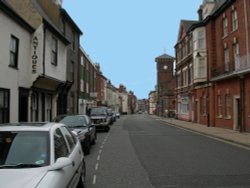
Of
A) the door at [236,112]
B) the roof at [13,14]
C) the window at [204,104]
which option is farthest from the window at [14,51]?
the window at [204,104]

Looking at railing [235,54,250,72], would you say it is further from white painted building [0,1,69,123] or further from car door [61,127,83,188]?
car door [61,127,83,188]

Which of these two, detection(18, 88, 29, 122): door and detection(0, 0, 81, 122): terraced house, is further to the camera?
detection(18, 88, 29, 122): door

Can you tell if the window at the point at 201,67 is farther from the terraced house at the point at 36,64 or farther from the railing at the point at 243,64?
the terraced house at the point at 36,64

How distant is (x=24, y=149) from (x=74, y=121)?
11123 mm

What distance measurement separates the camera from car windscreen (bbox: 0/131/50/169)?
18.5ft

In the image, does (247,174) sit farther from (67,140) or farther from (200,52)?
(200,52)

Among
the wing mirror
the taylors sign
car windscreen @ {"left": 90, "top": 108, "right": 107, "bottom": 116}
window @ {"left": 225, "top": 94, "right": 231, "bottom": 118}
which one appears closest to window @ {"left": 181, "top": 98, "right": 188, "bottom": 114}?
window @ {"left": 225, "top": 94, "right": 231, "bottom": 118}

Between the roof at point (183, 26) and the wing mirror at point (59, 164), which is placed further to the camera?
the roof at point (183, 26)

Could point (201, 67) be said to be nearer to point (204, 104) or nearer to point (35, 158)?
point (204, 104)

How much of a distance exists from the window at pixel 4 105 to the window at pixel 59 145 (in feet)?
39.7

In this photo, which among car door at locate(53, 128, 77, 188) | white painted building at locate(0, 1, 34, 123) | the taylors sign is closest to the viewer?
car door at locate(53, 128, 77, 188)

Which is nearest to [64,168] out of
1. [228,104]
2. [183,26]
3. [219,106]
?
[228,104]

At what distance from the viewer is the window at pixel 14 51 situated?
19.7 m

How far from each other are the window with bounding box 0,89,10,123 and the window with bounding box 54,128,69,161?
39.7 ft
